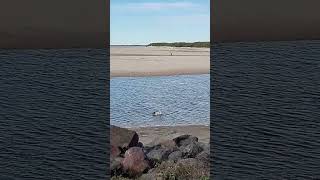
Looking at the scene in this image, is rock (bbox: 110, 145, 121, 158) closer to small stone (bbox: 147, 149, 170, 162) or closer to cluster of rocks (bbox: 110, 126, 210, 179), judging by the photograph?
cluster of rocks (bbox: 110, 126, 210, 179)

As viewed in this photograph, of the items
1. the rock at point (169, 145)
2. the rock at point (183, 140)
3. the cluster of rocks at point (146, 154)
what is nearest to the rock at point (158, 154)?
the cluster of rocks at point (146, 154)

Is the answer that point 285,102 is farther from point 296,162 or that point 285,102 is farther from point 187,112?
point 187,112

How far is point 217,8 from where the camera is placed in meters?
11.8

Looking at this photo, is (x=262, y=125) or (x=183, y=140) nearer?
(x=262, y=125)

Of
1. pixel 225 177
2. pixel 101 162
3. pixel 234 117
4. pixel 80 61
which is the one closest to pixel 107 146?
pixel 101 162

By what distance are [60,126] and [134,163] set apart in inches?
102

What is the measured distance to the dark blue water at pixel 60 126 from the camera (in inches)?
515

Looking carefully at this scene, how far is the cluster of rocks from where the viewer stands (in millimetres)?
15984

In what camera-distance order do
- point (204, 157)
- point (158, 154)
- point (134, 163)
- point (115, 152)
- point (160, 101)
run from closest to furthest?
point (134, 163)
point (115, 152)
point (204, 157)
point (158, 154)
point (160, 101)

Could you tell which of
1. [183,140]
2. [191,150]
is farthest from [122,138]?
[183,140]

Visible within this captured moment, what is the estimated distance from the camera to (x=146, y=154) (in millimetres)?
17578

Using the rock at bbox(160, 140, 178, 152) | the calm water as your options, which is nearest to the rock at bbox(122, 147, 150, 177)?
the rock at bbox(160, 140, 178, 152)

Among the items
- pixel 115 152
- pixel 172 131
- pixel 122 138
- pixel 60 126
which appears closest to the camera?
pixel 60 126

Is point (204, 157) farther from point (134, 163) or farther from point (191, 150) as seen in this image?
point (134, 163)
